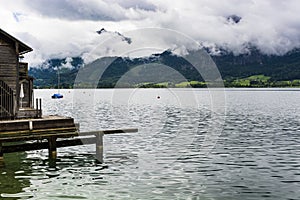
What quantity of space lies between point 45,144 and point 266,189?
54.0 ft

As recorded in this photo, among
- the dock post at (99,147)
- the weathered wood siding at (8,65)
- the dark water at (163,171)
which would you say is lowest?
the dark water at (163,171)

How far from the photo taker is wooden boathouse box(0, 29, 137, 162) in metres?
28.2

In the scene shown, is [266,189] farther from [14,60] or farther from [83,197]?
[14,60]

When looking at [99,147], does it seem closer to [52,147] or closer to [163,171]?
[52,147]

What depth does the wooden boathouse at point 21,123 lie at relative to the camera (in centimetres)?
2819

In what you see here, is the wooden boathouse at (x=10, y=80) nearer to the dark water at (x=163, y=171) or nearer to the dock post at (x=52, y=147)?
the dark water at (x=163, y=171)

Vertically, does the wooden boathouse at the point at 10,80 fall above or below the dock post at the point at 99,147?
above

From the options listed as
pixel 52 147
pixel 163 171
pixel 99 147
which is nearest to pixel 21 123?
pixel 52 147

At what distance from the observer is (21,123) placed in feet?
94.8

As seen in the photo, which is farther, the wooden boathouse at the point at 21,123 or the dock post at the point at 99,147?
the dock post at the point at 99,147

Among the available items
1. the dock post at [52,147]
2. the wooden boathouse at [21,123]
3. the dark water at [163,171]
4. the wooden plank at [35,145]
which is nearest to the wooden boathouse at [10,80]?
the wooden boathouse at [21,123]

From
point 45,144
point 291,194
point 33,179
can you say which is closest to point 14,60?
point 45,144

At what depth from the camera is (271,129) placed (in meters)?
55.0

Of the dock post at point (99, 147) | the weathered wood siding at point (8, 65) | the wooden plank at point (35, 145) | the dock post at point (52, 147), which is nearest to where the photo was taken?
the wooden plank at point (35, 145)
